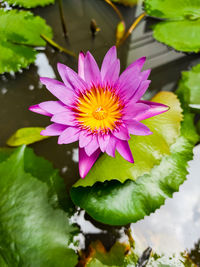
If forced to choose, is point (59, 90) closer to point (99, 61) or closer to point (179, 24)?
point (99, 61)

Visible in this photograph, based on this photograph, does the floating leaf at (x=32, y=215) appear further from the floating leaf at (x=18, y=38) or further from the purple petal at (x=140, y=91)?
the floating leaf at (x=18, y=38)

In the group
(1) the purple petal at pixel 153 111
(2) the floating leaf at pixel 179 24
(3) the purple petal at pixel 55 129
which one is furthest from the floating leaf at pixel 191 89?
(3) the purple petal at pixel 55 129

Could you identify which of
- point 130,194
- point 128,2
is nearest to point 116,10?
point 128,2

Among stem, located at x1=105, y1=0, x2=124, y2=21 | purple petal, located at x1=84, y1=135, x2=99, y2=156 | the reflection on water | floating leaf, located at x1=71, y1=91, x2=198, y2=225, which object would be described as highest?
stem, located at x1=105, y1=0, x2=124, y2=21

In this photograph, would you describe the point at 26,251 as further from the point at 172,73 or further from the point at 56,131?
the point at 172,73

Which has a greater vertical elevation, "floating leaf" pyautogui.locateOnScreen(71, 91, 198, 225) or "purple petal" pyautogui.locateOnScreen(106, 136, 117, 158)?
"purple petal" pyautogui.locateOnScreen(106, 136, 117, 158)

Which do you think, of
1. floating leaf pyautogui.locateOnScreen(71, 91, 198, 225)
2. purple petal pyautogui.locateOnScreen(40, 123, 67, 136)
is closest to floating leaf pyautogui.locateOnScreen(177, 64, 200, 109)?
floating leaf pyautogui.locateOnScreen(71, 91, 198, 225)

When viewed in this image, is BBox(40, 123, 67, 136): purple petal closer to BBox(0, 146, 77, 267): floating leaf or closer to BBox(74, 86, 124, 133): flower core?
BBox(74, 86, 124, 133): flower core
